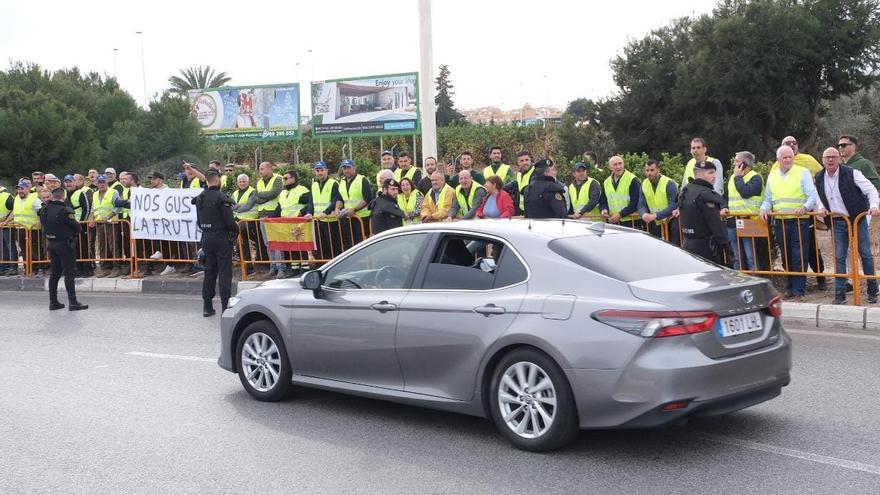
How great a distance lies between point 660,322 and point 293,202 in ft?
35.6

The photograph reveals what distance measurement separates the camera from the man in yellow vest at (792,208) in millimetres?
11094

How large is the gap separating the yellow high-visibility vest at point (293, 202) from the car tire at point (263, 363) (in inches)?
306

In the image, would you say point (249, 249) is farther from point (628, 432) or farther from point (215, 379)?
point (628, 432)

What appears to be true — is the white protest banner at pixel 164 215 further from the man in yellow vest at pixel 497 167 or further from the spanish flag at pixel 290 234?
the man in yellow vest at pixel 497 167

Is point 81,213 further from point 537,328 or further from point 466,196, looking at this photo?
point 537,328

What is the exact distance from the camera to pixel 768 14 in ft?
136

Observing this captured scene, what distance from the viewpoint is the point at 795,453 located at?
582cm

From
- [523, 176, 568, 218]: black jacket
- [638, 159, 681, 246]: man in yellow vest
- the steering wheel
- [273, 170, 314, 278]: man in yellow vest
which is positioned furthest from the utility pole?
the steering wheel

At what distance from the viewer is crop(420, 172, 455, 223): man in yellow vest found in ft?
46.3

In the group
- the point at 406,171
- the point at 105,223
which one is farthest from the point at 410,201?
the point at 105,223

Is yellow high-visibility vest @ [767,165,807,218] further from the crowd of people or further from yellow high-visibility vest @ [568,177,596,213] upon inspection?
yellow high-visibility vest @ [568,177,596,213]

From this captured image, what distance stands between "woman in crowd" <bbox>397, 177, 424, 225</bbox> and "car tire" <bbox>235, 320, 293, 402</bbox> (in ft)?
22.6

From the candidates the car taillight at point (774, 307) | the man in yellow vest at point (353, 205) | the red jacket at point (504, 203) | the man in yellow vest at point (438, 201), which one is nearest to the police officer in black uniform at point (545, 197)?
the red jacket at point (504, 203)

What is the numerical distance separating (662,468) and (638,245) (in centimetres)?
161
